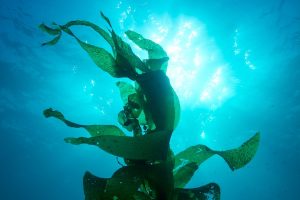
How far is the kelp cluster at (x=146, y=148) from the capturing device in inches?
48.5

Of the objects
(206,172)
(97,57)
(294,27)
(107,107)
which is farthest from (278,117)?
(97,57)

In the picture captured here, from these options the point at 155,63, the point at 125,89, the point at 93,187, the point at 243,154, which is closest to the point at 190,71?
the point at 125,89

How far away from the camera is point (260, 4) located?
12914 mm

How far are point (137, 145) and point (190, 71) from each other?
14.8 meters

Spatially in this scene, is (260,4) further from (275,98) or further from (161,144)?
(161,144)

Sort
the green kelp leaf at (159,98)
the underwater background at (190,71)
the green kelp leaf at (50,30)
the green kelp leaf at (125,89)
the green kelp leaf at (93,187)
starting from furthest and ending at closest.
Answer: the underwater background at (190,71) → the green kelp leaf at (125,89) → the green kelp leaf at (50,30) → the green kelp leaf at (159,98) → the green kelp leaf at (93,187)

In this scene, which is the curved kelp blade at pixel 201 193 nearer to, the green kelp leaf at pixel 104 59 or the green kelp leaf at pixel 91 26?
the green kelp leaf at pixel 104 59

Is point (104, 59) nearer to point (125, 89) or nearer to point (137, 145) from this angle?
point (125, 89)

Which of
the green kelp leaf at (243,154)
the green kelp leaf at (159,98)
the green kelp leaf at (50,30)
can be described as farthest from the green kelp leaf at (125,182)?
the green kelp leaf at (50,30)

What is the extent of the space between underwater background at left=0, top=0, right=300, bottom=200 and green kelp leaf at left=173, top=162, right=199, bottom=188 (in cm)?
1185

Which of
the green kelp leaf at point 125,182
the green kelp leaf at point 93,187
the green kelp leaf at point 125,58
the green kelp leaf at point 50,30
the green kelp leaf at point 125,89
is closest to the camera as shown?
the green kelp leaf at point 125,182

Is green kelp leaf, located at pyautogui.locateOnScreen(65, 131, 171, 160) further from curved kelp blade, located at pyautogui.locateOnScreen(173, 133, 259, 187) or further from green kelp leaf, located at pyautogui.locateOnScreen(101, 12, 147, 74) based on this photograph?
green kelp leaf, located at pyautogui.locateOnScreen(101, 12, 147, 74)

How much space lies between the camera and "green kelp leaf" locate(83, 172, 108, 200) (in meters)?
1.37

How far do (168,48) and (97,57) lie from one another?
41.5 ft
